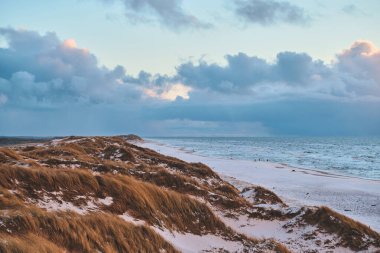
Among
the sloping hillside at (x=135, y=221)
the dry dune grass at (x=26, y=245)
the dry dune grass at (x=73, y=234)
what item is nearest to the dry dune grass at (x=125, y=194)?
the sloping hillside at (x=135, y=221)

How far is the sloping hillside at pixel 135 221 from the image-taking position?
966 centimetres

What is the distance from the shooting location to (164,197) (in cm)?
1585

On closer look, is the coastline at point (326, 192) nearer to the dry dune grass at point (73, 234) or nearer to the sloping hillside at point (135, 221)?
the sloping hillside at point (135, 221)

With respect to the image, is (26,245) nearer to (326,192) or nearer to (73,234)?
(73,234)

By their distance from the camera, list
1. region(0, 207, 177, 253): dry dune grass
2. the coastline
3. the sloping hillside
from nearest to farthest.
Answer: region(0, 207, 177, 253): dry dune grass < the sloping hillside < the coastline

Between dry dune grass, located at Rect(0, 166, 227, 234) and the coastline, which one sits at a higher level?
dry dune grass, located at Rect(0, 166, 227, 234)

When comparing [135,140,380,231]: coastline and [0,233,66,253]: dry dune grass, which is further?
[135,140,380,231]: coastline

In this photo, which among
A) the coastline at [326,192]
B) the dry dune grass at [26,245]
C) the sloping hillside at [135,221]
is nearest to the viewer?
the dry dune grass at [26,245]

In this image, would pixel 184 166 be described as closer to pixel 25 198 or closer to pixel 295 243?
pixel 295 243

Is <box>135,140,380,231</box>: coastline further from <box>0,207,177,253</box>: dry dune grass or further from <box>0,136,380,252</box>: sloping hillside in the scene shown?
<box>0,207,177,253</box>: dry dune grass

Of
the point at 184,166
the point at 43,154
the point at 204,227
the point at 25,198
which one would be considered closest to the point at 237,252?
the point at 204,227

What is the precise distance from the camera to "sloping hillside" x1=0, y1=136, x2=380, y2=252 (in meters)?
9.66

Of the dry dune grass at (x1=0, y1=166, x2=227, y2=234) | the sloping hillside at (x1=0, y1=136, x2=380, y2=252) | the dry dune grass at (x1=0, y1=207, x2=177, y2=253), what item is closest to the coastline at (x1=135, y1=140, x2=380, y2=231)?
the sloping hillside at (x1=0, y1=136, x2=380, y2=252)

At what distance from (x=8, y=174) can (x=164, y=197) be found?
666 cm
